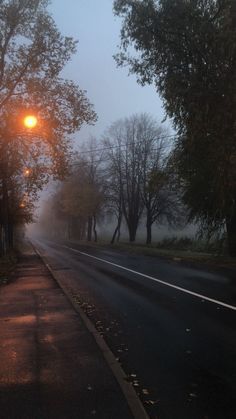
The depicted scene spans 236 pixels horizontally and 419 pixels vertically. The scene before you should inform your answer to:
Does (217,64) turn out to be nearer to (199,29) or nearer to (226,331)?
(199,29)

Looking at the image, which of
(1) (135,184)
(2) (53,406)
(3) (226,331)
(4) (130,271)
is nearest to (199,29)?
(4) (130,271)

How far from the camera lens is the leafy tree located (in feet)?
63.1

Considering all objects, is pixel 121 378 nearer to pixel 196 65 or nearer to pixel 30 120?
pixel 196 65

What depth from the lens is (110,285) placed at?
1648 centimetres

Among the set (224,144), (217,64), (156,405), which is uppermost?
(217,64)

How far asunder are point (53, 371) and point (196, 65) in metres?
16.0

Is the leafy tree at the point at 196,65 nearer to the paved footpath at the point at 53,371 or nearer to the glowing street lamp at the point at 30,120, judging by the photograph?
the glowing street lamp at the point at 30,120

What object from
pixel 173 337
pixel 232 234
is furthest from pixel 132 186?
pixel 173 337

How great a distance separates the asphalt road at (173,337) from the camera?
18.4 feet

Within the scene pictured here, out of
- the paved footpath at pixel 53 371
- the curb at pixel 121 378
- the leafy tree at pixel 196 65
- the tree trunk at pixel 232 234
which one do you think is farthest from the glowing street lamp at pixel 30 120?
the curb at pixel 121 378

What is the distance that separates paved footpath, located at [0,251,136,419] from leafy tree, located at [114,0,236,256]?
11.4 metres

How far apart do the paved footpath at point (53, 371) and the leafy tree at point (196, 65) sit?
1141 centimetres

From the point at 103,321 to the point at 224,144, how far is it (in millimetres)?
11758

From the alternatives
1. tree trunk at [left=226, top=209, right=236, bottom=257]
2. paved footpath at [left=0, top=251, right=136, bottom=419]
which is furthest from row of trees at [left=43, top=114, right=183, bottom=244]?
paved footpath at [left=0, top=251, right=136, bottom=419]
